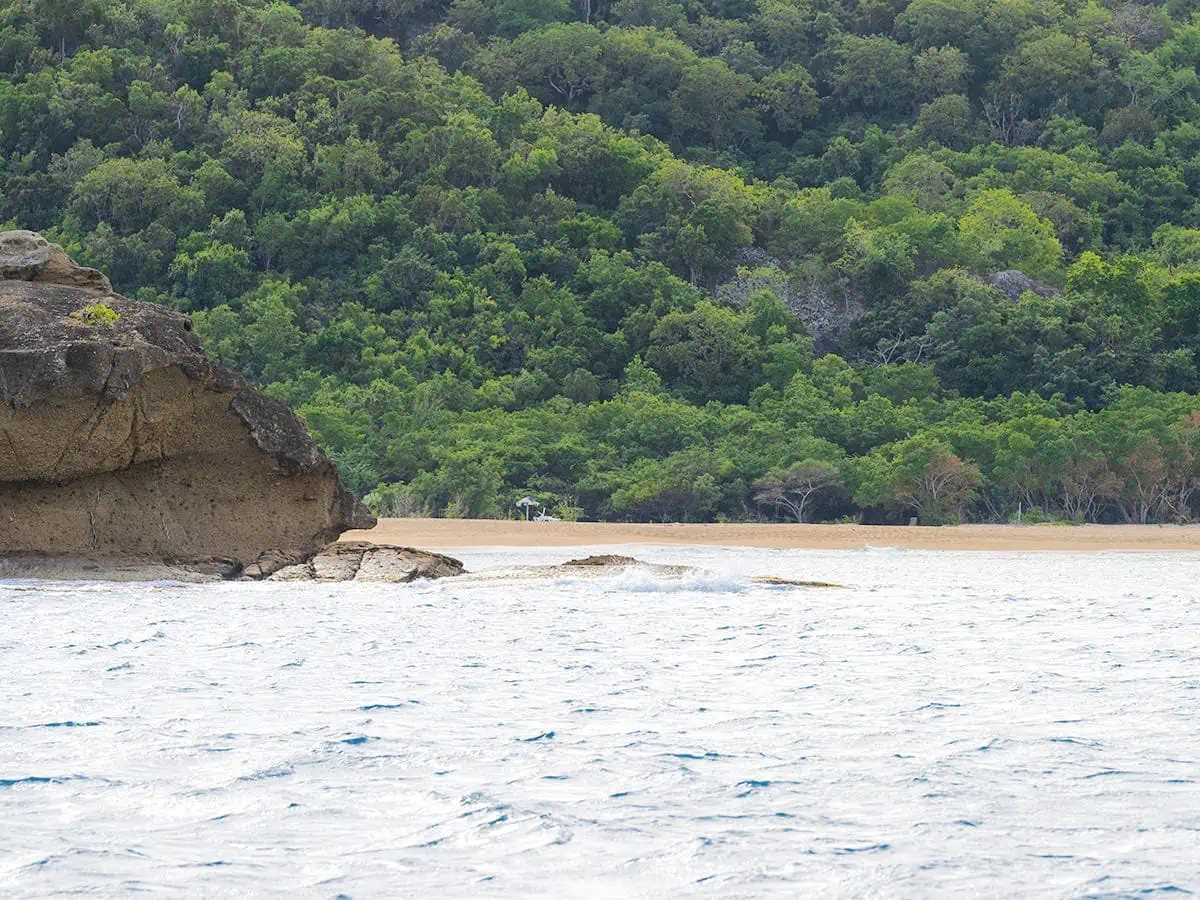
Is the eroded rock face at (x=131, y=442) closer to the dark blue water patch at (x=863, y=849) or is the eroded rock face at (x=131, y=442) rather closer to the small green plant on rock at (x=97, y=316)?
the small green plant on rock at (x=97, y=316)

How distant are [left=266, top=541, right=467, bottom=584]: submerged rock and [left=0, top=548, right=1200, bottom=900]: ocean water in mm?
2031

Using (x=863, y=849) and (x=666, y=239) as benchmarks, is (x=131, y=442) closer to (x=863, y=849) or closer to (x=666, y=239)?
(x=863, y=849)

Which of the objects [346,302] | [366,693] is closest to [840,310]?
[346,302]

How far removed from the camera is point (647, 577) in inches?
862

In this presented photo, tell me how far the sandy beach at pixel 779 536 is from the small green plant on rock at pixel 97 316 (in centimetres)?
1551

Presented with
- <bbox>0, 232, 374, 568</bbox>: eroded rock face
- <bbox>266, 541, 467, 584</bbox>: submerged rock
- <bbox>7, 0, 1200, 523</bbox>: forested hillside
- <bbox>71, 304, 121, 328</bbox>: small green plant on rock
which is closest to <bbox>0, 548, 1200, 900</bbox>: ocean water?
<bbox>0, 232, 374, 568</bbox>: eroded rock face

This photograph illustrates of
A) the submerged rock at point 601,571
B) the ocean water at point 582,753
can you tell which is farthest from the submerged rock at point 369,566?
the ocean water at point 582,753

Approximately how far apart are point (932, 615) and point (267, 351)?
38.9m

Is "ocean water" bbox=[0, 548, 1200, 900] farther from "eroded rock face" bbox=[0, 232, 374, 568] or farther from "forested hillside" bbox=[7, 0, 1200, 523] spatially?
"forested hillside" bbox=[7, 0, 1200, 523]

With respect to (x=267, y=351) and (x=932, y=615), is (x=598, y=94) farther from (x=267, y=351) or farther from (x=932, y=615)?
(x=932, y=615)

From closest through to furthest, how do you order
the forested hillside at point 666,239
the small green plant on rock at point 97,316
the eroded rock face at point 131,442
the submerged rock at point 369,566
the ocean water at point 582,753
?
the ocean water at point 582,753 < the eroded rock face at point 131,442 < the small green plant on rock at point 97,316 < the submerged rock at point 369,566 < the forested hillside at point 666,239

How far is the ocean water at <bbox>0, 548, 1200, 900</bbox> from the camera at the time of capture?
23.9 ft

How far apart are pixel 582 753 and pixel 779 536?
2963 cm

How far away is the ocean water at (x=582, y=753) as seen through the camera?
7.28 metres
